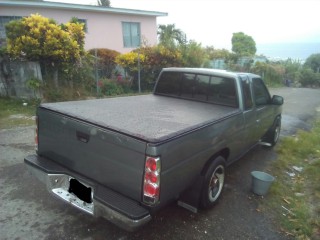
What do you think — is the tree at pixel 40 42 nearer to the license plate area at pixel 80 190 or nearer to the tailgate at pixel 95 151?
the tailgate at pixel 95 151

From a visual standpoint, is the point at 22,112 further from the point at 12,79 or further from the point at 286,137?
the point at 286,137

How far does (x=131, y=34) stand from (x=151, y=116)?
1691cm

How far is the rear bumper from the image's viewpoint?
242 cm

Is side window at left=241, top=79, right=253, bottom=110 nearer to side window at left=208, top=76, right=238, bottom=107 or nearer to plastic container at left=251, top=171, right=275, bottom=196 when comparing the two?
side window at left=208, top=76, right=238, bottom=107

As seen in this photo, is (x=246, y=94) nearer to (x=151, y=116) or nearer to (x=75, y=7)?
(x=151, y=116)

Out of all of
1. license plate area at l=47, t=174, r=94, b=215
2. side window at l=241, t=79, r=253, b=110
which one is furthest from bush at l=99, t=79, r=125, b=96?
license plate area at l=47, t=174, r=94, b=215

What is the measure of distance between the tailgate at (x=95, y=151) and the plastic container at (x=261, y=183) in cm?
237

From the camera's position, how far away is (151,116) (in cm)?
336

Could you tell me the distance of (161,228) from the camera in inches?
127

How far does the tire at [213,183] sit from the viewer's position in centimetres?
333

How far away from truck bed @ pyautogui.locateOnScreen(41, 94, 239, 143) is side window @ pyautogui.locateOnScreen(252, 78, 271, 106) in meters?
0.91

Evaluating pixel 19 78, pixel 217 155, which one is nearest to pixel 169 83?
pixel 217 155

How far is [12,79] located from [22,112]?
72.6 inches

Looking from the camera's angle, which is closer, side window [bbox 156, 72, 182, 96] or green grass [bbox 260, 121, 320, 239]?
green grass [bbox 260, 121, 320, 239]
